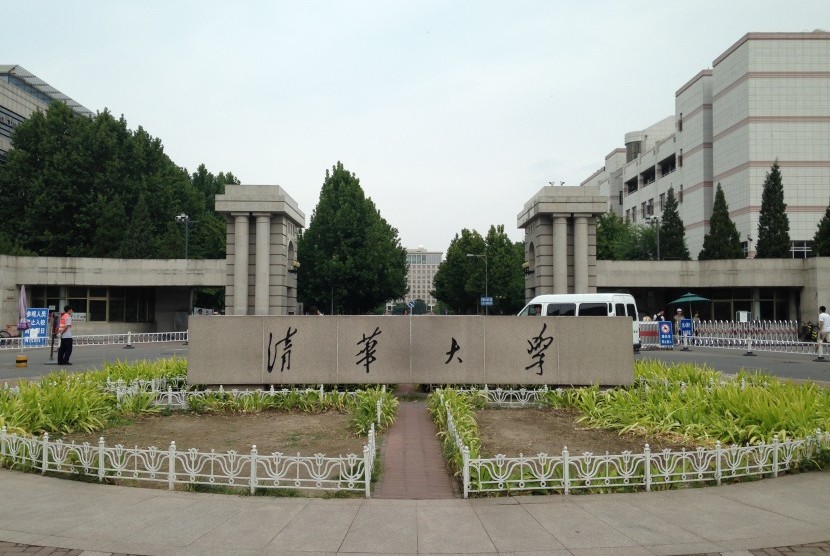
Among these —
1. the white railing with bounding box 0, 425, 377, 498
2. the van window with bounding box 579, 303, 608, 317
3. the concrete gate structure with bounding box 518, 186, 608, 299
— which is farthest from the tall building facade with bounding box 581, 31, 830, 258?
the white railing with bounding box 0, 425, 377, 498

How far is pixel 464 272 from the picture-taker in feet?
221

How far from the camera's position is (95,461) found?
25.4ft

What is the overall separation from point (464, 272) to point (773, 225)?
32345 millimetres

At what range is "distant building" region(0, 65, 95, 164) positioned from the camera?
164 feet

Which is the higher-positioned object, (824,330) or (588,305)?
(588,305)

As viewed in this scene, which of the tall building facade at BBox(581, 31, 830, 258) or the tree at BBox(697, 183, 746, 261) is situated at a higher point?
the tall building facade at BBox(581, 31, 830, 258)

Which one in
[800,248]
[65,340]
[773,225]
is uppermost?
[773,225]

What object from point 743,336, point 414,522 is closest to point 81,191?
point 743,336

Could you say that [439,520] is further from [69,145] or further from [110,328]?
[69,145]

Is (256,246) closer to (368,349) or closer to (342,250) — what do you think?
(368,349)

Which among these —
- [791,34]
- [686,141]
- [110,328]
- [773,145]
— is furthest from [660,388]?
[686,141]

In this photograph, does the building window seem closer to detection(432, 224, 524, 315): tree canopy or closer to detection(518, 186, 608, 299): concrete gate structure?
detection(432, 224, 524, 315): tree canopy

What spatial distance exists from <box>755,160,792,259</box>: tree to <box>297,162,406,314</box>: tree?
28984mm

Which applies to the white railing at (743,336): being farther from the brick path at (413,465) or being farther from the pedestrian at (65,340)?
the pedestrian at (65,340)
